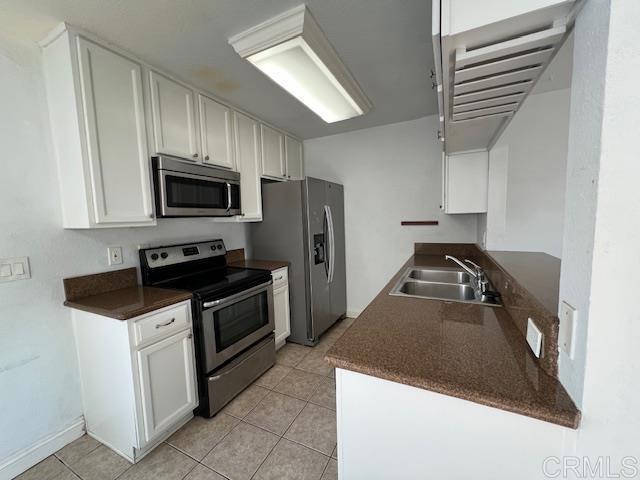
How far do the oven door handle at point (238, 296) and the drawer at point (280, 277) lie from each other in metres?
0.17

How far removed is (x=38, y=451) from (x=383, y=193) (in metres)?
3.34

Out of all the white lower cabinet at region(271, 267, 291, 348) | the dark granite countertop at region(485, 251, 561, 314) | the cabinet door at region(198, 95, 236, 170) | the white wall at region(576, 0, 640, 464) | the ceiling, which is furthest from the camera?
the white lower cabinet at region(271, 267, 291, 348)

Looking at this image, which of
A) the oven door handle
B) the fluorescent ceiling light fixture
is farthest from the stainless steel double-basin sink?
the fluorescent ceiling light fixture

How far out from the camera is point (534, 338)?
2.62 feet

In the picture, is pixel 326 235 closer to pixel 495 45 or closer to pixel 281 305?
pixel 281 305

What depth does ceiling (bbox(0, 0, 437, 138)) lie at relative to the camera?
127cm

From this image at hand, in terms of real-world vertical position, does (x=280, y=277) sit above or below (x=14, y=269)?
below

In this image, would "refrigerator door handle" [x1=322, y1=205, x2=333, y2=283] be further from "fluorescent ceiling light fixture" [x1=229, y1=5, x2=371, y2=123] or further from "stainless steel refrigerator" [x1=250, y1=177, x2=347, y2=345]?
"fluorescent ceiling light fixture" [x1=229, y1=5, x2=371, y2=123]

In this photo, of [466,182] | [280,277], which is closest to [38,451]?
[280,277]

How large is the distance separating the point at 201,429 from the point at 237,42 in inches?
93.0

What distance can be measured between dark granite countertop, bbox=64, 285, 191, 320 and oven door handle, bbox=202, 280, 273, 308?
0.15 meters

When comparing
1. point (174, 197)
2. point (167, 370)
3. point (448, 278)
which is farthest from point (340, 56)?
point (167, 370)

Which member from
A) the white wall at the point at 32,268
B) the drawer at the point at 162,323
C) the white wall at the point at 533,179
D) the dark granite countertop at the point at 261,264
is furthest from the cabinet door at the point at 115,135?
the white wall at the point at 533,179

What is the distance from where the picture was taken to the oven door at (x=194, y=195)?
1754 millimetres
